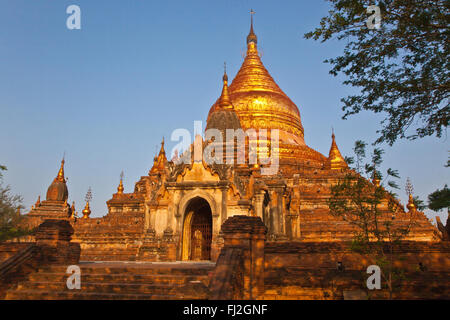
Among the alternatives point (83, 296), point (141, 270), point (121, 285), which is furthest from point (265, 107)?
point (83, 296)

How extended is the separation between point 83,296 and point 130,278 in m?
1.29

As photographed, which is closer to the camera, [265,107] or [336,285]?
[336,285]

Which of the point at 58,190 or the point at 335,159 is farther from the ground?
the point at 335,159

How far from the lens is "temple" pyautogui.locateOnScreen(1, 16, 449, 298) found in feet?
52.8

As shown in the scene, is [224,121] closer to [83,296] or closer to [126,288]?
[126,288]

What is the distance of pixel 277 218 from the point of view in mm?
19531

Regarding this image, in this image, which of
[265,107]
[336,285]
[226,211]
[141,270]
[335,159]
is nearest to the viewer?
[336,285]

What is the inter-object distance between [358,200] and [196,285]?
4475 millimetres

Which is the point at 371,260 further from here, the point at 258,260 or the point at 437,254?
the point at 258,260

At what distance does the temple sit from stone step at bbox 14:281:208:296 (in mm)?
1412

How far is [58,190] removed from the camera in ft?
137

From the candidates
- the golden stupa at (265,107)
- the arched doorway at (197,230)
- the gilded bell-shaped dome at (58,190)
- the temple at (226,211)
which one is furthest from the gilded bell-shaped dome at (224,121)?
the gilded bell-shaped dome at (58,190)

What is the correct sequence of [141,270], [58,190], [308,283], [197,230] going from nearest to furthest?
[308,283] → [141,270] → [197,230] → [58,190]
